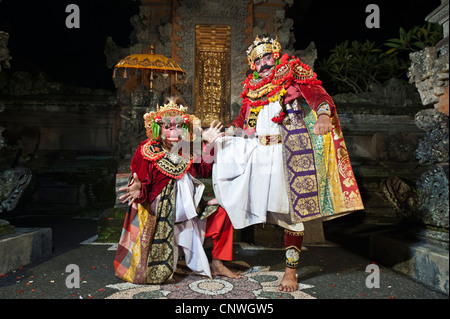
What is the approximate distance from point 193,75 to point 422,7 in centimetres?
613

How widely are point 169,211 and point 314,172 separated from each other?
129 centimetres

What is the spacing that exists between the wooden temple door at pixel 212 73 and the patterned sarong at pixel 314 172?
4.35 m

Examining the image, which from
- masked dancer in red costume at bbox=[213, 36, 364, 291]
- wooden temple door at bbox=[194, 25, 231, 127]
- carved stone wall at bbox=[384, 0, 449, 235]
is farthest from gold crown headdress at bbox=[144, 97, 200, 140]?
wooden temple door at bbox=[194, 25, 231, 127]

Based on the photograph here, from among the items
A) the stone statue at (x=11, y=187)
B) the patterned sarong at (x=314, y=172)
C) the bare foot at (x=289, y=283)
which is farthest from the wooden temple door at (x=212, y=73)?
the bare foot at (x=289, y=283)

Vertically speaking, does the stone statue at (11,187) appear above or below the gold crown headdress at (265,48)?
below

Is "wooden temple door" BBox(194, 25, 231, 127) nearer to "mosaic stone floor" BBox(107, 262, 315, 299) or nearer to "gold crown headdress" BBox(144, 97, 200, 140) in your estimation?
"gold crown headdress" BBox(144, 97, 200, 140)

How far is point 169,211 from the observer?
2.65m

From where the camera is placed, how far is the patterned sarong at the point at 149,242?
251cm

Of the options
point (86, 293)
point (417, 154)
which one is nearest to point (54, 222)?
point (86, 293)

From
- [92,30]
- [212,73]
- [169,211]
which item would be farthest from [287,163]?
[92,30]

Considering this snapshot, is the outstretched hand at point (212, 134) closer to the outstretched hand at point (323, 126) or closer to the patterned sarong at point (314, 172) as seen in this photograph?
the patterned sarong at point (314, 172)

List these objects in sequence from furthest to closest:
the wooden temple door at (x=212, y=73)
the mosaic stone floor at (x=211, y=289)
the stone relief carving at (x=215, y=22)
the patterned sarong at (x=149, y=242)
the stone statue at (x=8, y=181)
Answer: the wooden temple door at (x=212, y=73)
the stone relief carving at (x=215, y=22)
the stone statue at (x=8, y=181)
the patterned sarong at (x=149, y=242)
the mosaic stone floor at (x=211, y=289)

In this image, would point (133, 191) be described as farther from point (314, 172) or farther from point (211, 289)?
point (314, 172)

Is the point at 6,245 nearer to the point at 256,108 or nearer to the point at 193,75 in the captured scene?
the point at 256,108
